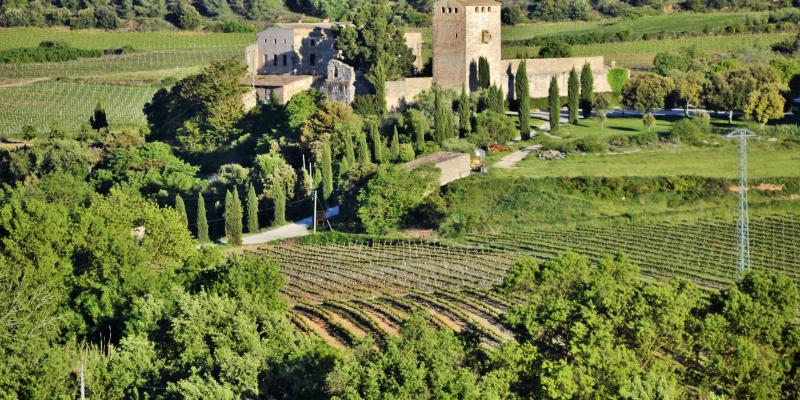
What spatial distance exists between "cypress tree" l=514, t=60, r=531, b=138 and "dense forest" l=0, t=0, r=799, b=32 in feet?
113

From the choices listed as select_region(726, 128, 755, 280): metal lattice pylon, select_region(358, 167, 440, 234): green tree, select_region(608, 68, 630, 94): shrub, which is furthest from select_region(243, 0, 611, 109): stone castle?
select_region(726, 128, 755, 280): metal lattice pylon

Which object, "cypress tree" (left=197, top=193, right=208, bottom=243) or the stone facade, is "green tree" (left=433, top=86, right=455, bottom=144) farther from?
"cypress tree" (left=197, top=193, right=208, bottom=243)

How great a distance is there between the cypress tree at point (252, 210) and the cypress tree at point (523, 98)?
47.0 feet

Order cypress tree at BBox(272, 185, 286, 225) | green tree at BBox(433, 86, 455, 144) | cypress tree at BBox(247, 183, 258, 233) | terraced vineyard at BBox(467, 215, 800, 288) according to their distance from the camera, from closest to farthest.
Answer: terraced vineyard at BBox(467, 215, 800, 288) → cypress tree at BBox(247, 183, 258, 233) → cypress tree at BBox(272, 185, 286, 225) → green tree at BBox(433, 86, 455, 144)

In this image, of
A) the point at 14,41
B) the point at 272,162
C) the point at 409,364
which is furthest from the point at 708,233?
the point at 14,41

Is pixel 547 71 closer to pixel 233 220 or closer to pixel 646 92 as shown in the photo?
pixel 646 92

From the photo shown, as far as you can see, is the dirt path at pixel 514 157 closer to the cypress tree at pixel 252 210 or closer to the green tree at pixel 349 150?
the green tree at pixel 349 150

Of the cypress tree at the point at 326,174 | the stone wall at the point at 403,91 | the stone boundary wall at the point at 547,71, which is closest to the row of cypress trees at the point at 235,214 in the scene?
the cypress tree at the point at 326,174

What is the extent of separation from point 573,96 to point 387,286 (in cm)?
2465

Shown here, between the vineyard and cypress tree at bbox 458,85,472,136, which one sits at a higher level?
cypress tree at bbox 458,85,472,136

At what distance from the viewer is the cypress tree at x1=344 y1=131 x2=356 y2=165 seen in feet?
186

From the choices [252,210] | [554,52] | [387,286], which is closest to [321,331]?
[387,286]

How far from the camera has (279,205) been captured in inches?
2128

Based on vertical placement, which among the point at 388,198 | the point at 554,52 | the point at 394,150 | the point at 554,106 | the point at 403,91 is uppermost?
the point at 554,52
